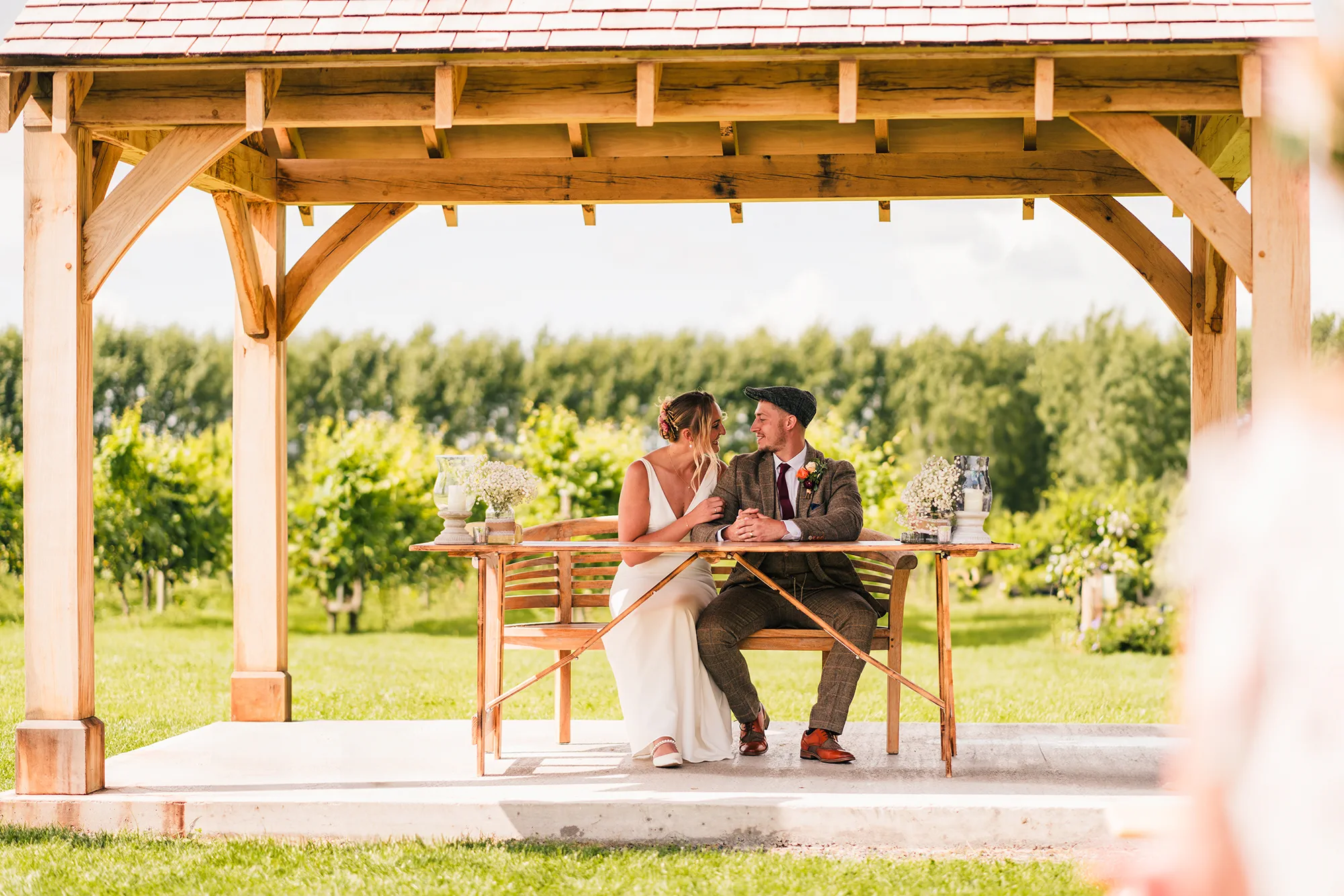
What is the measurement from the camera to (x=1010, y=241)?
2611 centimetres

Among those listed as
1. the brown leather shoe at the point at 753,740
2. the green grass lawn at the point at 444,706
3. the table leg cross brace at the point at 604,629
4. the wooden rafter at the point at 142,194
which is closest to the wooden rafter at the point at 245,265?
the wooden rafter at the point at 142,194

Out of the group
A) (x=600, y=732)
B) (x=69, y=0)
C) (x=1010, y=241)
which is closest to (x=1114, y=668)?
(x=600, y=732)

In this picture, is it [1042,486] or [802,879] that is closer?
[802,879]

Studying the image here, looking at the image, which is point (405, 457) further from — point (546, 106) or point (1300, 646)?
point (1300, 646)

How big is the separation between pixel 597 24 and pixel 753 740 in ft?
8.67

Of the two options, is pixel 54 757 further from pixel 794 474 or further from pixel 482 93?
pixel 794 474

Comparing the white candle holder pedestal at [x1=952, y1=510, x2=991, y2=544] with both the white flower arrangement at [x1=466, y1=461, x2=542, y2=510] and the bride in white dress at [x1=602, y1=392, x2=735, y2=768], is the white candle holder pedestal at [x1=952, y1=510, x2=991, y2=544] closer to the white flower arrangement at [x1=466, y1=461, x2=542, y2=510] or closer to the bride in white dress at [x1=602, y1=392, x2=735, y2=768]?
the bride in white dress at [x1=602, y1=392, x2=735, y2=768]

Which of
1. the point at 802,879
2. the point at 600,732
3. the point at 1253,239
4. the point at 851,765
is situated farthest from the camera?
the point at 600,732

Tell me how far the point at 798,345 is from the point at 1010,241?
1053cm

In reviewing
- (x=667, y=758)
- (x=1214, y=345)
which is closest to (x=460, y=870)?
(x=667, y=758)

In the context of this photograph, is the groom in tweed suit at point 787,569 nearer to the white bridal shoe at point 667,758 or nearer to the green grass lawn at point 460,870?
the white bridal shoe at point 667,758

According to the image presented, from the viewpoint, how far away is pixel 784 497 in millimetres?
5301

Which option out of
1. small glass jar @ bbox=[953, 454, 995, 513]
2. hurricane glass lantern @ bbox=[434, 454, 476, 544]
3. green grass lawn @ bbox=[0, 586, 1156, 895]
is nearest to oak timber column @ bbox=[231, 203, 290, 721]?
green grass lawn @ bbox=[0, 586, 1156, 895]

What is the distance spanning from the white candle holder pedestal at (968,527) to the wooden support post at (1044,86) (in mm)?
1389
